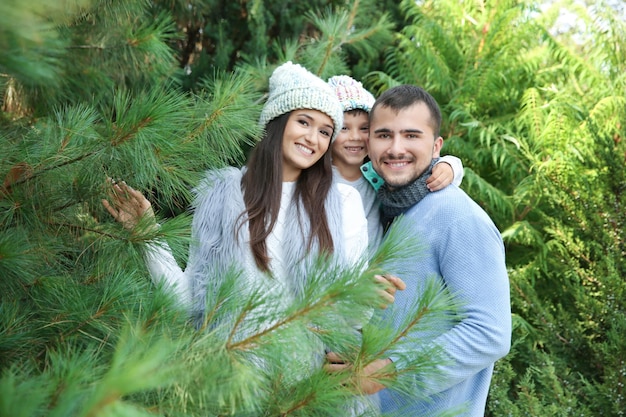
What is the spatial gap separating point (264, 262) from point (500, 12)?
3.50 m

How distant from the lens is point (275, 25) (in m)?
4.76

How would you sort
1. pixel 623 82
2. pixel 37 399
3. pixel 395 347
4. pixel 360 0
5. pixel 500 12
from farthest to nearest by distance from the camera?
pixel 500 12 < pixel 623 82 < pixel 360 0 < pixel 395 347 < pixel 37 399

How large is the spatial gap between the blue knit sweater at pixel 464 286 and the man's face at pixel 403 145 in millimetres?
129

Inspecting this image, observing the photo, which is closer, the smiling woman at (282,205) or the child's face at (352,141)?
the smiling woman at (282,205)

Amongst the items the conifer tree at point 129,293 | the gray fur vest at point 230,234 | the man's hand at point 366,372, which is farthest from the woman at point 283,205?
the man's hand at point 366,372

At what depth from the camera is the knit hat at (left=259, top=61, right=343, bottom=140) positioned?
97.0 inches

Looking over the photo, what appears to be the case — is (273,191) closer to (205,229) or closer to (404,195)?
(205,229)

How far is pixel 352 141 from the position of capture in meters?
3.01

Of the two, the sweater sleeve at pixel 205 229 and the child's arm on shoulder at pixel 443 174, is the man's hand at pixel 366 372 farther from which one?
the child's arm on shoulder at pixel 443 174

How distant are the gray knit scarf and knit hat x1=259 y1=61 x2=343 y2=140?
307 mm

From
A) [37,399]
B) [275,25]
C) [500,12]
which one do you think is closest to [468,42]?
[500,12]

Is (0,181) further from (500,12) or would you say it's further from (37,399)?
(500,12)

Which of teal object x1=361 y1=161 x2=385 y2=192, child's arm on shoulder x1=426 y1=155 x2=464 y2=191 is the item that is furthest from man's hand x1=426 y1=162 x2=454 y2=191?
teal object x1=361 y1=161 x2=385 y2=192

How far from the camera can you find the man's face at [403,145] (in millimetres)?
2504
